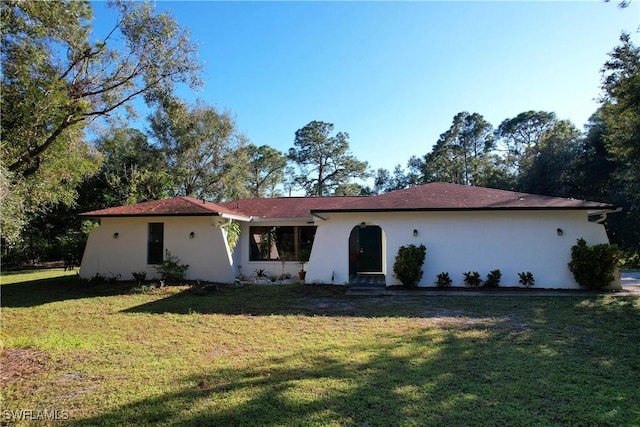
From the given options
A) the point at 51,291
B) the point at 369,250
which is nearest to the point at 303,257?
the point at 369,250

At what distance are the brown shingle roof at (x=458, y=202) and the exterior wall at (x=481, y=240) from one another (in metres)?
0.29

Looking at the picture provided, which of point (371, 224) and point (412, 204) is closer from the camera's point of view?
point (412, 204)

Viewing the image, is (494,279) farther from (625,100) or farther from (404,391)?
(404,391)

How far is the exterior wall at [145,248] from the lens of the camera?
13.8m

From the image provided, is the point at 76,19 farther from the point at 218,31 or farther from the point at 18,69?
the point at 218,31

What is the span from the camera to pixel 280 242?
1582cm

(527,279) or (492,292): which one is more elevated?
(527,279)

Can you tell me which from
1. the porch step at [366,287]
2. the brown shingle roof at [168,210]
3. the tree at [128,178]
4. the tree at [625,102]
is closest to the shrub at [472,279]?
the porch step at [366,287]

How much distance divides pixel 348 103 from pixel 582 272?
45.2 feet

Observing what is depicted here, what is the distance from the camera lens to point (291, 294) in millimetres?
11156

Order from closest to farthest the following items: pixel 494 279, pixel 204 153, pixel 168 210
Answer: pixel 494 279 → pixel 168 210 → pixel 204 153

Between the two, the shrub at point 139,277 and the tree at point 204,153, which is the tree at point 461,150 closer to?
the tree at point 204,153

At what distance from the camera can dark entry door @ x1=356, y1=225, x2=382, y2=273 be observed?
16938 mm

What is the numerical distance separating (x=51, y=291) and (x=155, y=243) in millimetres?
3709
